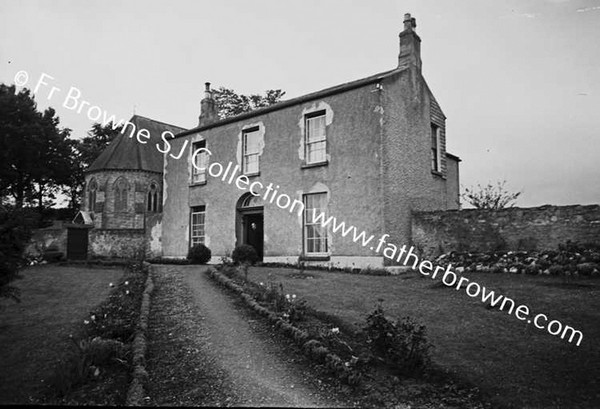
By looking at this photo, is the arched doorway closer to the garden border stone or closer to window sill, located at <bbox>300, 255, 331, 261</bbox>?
window sill, located at <bbox>300, 255, 331, 261</bbox>

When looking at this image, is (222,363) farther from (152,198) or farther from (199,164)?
(152,198)

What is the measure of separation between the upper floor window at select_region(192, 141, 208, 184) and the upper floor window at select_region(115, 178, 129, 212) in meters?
13.9

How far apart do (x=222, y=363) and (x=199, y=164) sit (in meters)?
17.3

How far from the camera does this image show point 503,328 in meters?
7.33

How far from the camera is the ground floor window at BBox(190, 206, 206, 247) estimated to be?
72.0 feet

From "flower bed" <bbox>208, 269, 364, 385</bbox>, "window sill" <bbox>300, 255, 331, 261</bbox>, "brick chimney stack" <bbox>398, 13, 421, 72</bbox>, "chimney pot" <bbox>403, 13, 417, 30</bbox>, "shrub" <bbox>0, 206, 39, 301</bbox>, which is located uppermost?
"chimney pot" <bbox>403, 13, 417, 30</bbox>

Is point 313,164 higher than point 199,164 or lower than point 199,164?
lower

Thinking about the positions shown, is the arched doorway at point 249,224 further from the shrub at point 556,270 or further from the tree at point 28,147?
the tree at point 28,147

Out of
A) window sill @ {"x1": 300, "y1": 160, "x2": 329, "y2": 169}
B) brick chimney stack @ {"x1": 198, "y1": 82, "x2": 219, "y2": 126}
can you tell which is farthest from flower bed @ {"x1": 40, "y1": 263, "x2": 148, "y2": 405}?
brick chimney stack @ {"x1": 198, "y1": 82, "x2": 219, "y2": 126}

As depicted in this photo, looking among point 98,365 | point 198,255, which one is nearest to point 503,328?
point 98,365

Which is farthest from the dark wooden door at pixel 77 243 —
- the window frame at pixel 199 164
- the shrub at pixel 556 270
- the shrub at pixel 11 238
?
the shrub at pixel 556 270

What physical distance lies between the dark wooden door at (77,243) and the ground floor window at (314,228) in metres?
15.1

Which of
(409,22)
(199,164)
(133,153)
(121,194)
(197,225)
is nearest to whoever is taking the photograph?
(409,22)

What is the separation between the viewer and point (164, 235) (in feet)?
78.3
